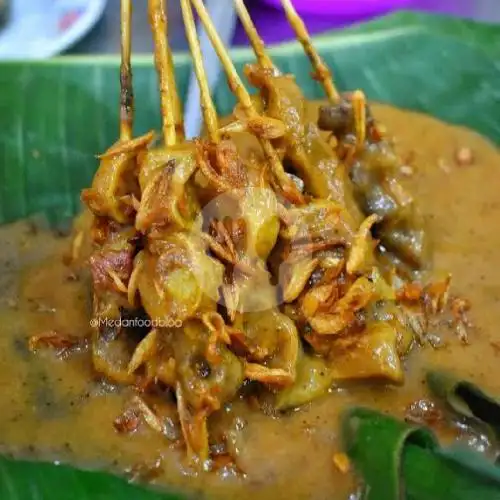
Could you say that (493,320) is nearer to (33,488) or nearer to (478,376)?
(478,376)

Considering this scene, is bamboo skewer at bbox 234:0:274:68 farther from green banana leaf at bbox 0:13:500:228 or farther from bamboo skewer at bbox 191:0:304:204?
green banana leaf at bbox 0:13:500:228

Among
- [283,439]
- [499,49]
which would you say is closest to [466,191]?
[499,49]

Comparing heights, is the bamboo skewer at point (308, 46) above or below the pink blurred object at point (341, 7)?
above

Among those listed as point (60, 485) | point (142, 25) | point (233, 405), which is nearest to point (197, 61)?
point (233, 405)

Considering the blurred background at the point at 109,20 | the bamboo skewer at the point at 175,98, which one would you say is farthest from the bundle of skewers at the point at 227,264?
the blurred background at the point at 109,20

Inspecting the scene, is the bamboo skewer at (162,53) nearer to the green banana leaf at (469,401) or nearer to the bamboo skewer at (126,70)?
the bamboo skewer at (126,70)

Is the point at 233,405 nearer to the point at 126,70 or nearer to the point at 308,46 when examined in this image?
the point at 126,70

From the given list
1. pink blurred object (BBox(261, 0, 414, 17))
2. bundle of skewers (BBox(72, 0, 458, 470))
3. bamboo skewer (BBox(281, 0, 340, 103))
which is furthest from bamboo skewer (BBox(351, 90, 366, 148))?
pink blurred object (BBox(261, 0, 414, 17))
